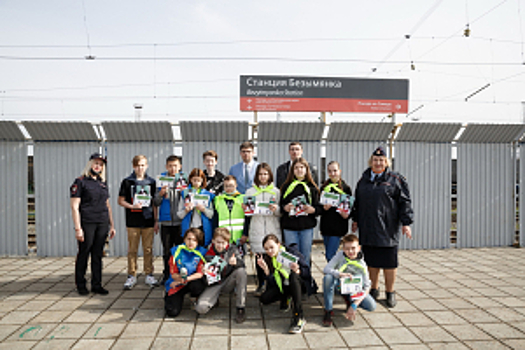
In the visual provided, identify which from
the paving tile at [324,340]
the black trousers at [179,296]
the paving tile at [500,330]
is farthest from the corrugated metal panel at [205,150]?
the paving tile at [500,330]

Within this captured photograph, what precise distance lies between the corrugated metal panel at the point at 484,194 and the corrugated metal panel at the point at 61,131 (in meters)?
8.04

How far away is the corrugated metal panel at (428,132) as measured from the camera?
7.50 metres

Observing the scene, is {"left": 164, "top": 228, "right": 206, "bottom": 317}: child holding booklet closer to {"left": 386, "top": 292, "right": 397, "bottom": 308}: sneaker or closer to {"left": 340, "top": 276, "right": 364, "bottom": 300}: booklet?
{"left": 340, "top": 276, "right": 364, "bottom": 300}: booklet

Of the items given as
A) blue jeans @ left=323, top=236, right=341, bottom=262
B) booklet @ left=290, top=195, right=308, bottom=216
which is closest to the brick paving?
blue jeans @ left=323, top=236, right=341, bottom=262

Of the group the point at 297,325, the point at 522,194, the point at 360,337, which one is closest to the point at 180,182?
the point at 297,325

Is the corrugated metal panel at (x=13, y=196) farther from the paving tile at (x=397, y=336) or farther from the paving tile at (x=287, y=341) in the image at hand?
the paving tile at (x=397, y=336)

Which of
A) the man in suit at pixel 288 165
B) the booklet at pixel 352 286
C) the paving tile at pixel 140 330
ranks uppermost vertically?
the man in suit at pixel 288 165

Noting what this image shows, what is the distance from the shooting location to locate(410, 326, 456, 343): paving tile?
11.6ft

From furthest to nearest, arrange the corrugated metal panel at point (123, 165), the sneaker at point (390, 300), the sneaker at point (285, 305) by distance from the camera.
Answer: the corrugated metal panel at point (123, 165) < the sneaker at point (390, 300) < the sneaker at point (285, 305)

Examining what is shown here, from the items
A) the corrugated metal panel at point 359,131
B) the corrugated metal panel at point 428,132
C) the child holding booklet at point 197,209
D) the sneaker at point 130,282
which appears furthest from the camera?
the corrugated metal panel at point 428,132

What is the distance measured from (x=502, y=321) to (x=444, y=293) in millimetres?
964

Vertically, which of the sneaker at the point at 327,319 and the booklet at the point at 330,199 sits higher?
the booklet at the point at 330,199

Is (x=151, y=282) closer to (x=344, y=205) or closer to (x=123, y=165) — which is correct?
(x=123, y=165)

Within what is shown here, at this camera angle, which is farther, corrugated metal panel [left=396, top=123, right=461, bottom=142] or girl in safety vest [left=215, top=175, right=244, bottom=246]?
corrugated metal panel [left=396, top=123, right=461, bottom=142]
